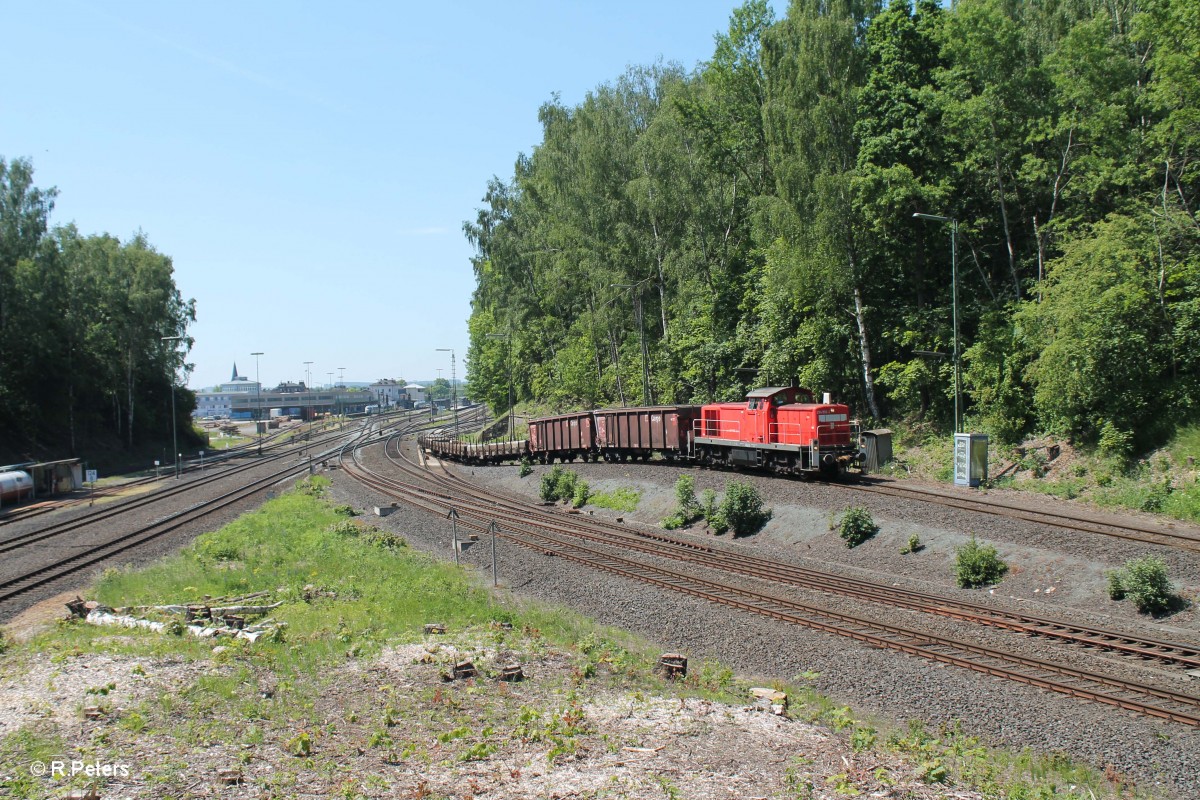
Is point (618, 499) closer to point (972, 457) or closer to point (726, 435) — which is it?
point (726, 435)

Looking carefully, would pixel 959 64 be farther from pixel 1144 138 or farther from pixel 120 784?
pixel 120 784

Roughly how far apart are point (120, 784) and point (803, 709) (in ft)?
28.3

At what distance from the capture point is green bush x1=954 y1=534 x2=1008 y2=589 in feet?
59.0

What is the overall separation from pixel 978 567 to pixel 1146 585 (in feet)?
11.2

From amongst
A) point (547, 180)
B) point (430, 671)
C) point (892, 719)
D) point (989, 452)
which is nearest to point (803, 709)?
point (892, 719)

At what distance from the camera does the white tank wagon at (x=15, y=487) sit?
132ft

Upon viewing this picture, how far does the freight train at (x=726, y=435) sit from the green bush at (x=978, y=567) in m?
9.18

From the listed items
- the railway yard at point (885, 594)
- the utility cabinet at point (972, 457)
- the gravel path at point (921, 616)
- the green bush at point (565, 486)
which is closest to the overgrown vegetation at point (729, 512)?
the railway yard at point (885, 594)

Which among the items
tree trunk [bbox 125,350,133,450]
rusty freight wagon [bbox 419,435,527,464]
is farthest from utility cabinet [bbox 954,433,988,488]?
tree trunk [bbox 125,350,133,450]

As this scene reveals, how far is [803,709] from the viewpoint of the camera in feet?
37.9

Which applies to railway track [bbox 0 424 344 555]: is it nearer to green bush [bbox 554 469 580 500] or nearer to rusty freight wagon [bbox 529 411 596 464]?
green bush [bbox 554 469 580 500]

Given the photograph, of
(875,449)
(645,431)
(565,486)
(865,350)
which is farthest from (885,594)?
(645,431)

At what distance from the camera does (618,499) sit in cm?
3266

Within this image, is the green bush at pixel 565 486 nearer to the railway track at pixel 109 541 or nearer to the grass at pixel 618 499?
the grass at pixel 618 499
